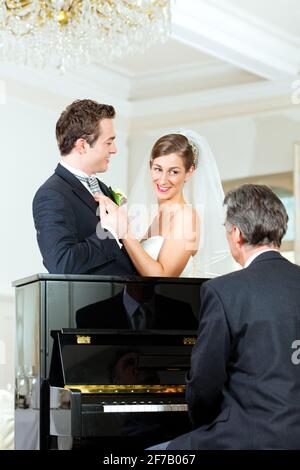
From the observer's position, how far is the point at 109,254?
3.92m

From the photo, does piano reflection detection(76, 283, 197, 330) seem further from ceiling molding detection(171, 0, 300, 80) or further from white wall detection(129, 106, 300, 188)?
white wall detection(129, 106, 300, 188)

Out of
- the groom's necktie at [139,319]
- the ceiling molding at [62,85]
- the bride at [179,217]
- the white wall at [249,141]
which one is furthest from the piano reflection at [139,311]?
the white wall at [249,141]

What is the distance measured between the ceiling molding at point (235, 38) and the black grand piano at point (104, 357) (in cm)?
327

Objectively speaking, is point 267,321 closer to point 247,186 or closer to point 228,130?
point 247,186

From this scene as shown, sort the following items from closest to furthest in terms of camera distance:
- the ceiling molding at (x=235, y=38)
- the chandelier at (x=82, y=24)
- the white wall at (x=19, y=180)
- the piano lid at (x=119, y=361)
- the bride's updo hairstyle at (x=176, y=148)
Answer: the piano lid at (x=119, y=361)
the bride's updo hairstyle at (x=176, y=148)
the chandelier at (x=82, y=24)
the ceiling molding at (x=235, y=38)
the white wall at (x=19, y=180)

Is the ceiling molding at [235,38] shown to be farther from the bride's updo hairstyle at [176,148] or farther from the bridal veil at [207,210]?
the bride's updo hairstyle at [176,148]

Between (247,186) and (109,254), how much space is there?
3.41 feet

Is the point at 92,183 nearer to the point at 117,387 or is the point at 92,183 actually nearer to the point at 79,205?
the point at 79,205

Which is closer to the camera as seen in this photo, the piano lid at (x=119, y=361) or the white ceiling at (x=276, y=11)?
the piano lid at (x=119, y=361)

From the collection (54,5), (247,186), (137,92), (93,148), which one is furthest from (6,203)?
(247,186)

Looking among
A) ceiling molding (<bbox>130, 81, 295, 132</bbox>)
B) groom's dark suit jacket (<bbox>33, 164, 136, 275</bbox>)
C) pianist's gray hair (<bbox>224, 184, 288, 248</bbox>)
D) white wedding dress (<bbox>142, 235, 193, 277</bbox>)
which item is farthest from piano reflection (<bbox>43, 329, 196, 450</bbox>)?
ceiling molding (<bbox>130, 81, 295, 132</bbox>)

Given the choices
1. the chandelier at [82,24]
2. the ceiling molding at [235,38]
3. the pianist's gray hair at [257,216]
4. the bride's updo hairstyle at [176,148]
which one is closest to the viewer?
the pianist's gray hair at [257,216]

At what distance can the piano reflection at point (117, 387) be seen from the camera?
140 inches

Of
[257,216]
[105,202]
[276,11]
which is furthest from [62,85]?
[257,216]
